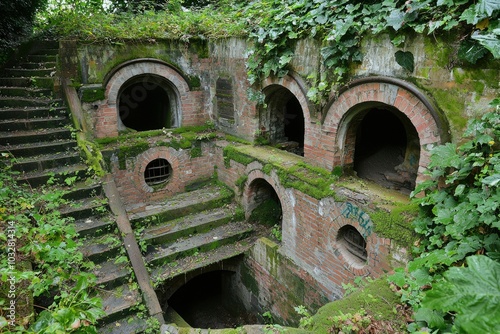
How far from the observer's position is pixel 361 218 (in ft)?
18.6

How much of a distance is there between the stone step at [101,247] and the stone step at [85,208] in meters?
0.48

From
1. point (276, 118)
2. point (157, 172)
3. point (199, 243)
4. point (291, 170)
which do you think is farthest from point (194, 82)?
point (199, 243)

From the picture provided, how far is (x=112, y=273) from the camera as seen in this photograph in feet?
18.2


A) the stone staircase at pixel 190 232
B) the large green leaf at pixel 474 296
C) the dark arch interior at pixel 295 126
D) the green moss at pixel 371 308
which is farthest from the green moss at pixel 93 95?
the large green leaf at pixel 474 296

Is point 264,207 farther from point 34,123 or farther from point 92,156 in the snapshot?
point 34,123

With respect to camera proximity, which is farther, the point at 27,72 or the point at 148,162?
the point at 148,162

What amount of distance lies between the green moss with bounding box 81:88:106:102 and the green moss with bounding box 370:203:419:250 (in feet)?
22.6

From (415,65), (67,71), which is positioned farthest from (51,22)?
(415,65)

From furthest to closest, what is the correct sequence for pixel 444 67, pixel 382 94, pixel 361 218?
pixel 361 218 → pixel 382 94 → pixel 444 67

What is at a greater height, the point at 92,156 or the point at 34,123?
the point at 34,123

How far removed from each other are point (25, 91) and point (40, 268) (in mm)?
5328

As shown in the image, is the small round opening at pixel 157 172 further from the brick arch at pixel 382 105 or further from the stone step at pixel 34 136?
the brick arch at pixel 382 105

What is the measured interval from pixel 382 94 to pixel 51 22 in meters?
11.1

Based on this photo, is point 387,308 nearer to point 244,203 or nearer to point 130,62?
point 244,203
